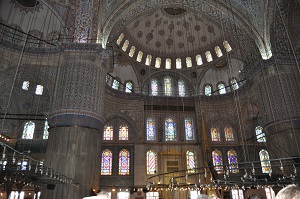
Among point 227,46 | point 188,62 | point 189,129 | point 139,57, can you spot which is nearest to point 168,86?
point 188,62

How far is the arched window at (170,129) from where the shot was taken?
57.4 ft

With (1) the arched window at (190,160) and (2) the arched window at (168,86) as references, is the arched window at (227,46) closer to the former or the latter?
(2) the arched window at (168,86)

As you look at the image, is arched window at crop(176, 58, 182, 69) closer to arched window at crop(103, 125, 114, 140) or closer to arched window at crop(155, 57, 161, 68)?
arched window at crop(155, 57, 161, 68)

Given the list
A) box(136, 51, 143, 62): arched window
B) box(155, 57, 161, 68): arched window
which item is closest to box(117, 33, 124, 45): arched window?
box(136, 51, 143, 62): arched window

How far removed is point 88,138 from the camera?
978 cm

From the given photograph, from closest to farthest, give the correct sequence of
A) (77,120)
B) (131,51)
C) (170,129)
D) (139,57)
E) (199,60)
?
(77,120)
(170,129)
(131,51)
(139,57)
(199,60)

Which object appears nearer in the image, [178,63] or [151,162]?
[151,162]

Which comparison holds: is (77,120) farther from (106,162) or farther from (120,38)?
(120,38)

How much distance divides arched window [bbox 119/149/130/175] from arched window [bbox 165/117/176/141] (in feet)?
10.2

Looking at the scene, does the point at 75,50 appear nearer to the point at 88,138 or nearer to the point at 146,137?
the point at 88,138

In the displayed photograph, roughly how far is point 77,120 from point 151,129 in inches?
331

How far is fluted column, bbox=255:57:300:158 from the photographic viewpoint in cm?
1051

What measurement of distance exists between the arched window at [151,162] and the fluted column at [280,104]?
7610mm

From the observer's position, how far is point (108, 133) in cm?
1698
